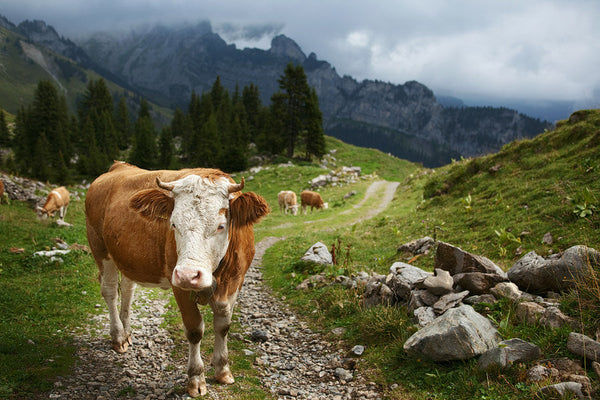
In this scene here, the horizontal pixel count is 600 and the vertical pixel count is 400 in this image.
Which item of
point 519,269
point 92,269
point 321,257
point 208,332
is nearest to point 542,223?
point 519,269

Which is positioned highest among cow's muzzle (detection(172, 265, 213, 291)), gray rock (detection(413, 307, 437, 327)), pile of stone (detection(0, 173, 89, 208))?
cow's muzzle (detection(172, 265, 213, 291))

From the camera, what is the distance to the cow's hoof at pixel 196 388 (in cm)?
479

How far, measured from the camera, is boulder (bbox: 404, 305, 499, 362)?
15.9 ft

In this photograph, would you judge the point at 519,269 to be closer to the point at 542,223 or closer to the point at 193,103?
the point at 542,223

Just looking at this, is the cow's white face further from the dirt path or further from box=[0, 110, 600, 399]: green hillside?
box=[0, 110, 600, 399]: green hillside

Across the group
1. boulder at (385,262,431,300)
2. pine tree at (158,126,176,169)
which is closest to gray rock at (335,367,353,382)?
boulder at (385,262,431,300)

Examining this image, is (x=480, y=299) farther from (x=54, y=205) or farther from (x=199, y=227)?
(x=54, y=205)

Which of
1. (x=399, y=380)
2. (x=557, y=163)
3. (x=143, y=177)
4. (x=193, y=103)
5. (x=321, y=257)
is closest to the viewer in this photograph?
(x=399, y=380)

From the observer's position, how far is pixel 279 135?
54.3 meters

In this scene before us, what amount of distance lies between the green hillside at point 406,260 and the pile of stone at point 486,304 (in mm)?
196

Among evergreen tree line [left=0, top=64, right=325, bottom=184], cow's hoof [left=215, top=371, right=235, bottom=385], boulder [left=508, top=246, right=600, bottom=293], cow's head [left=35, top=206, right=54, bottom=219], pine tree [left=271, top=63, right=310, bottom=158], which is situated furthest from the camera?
pine tree [left=271, top=63, right=310, bottom=158]

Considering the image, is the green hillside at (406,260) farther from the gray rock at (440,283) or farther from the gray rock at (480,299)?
the gray rock at (440,283)

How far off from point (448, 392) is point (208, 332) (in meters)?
4.70

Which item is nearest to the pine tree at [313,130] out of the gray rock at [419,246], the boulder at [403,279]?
the gray rock at [419,246]
